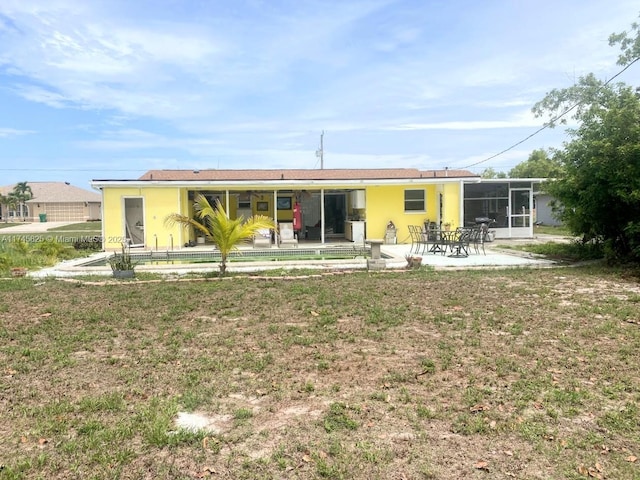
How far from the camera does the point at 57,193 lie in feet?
181

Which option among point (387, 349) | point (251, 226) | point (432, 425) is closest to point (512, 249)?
point (251, 226)

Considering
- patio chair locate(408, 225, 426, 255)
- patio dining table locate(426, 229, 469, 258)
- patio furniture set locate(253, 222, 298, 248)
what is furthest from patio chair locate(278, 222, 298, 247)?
patio dining table locate(426, 229, 469, 258)

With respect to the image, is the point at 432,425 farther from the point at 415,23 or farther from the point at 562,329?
the point at 415,23

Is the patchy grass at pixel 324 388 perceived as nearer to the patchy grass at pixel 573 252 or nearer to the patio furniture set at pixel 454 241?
the patchy grass at pixel 573 252

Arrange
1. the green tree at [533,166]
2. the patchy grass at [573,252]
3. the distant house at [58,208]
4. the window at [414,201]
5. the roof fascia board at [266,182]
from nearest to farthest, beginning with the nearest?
the patchy grass at [573,252] → the roof fascia board at [266,182] → the window at [414,201] → the green tree at [533,166] → the distant house at [58,208]

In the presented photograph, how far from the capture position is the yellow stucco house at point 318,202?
17469 millimetres

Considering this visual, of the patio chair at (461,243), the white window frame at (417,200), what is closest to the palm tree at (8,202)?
the white window frame at (417,200)

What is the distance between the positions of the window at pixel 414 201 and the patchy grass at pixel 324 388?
1205cm

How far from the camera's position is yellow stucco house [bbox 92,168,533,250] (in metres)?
17.5

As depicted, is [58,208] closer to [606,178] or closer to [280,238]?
[280,238]

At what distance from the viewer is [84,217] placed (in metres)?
53.6

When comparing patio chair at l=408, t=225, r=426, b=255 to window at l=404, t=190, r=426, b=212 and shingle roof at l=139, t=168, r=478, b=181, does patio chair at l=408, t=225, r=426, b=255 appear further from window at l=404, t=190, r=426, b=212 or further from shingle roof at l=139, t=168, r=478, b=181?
shingle roof at l=139, t=168, r=478, b=181

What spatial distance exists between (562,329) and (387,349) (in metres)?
2.28

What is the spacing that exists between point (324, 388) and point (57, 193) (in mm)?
59962
